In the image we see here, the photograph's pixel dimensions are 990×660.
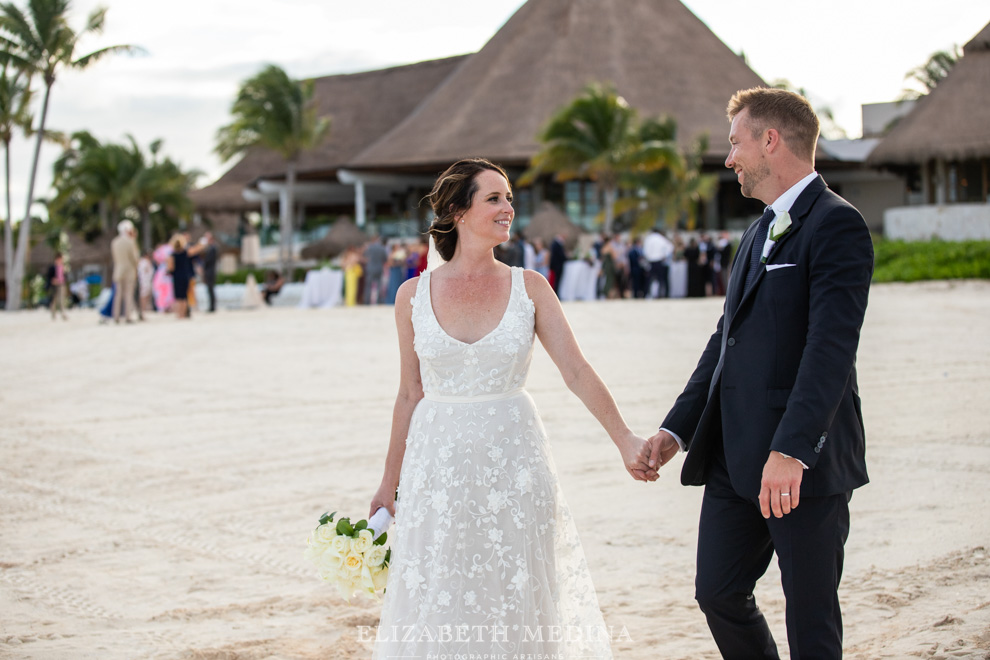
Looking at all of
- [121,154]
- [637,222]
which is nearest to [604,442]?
[637,222]

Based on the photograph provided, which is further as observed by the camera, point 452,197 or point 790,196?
point 452,197

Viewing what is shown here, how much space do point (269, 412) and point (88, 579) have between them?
16.1 ft

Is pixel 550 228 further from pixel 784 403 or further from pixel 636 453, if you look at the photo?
pixel 784 403

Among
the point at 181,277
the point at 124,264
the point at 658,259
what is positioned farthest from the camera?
the point at 658,259

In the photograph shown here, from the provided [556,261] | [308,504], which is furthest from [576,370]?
[556,261]

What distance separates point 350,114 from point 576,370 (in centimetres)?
4781

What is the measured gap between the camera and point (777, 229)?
→ 2.97 m

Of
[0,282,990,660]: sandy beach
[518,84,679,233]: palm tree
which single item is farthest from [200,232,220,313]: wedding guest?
[518,84,679,233]: palm tree

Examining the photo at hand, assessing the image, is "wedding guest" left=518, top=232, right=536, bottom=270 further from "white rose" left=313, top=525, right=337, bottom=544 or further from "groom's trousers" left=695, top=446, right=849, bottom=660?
"groom's trousers" left=695, top=446, right=849, bottom=660

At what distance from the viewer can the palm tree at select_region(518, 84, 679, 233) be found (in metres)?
30.8

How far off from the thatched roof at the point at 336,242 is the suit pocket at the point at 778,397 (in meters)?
29.9

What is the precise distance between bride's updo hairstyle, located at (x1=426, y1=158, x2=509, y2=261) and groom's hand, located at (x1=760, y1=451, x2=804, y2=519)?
1274 mm

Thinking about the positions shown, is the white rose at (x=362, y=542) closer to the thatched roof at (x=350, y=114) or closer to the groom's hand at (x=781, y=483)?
the groom's hand at (x=781, y=483)

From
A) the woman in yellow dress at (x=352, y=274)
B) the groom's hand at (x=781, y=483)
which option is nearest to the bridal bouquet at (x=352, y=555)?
the groom's hand at (x=781, y=483)
